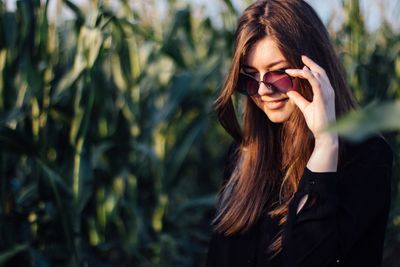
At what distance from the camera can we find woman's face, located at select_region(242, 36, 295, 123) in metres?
1.11

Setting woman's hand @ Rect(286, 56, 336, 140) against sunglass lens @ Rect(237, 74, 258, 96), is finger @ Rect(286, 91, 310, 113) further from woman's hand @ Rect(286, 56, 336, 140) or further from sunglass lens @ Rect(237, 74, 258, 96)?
sunglass lens @ Rect(237, 74, 258, 96)

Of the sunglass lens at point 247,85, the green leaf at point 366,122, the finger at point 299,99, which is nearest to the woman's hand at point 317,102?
the finger at point 299,99

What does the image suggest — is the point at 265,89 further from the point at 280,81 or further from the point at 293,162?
the point at 293,162

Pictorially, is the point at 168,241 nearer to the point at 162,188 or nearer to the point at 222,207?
the point at 162,188

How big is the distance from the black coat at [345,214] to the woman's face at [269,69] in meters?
0.13

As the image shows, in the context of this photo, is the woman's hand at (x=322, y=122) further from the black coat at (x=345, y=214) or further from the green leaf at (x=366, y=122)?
the green leaf at (x=366, y=122)

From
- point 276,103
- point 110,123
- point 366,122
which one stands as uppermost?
point 366,122

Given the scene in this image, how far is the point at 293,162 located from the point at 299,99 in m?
0.17

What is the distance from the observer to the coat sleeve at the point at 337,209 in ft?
3.27

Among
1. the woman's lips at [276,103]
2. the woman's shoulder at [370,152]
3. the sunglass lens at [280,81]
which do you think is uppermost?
the sunglass lens at [280,81]

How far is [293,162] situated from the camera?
3.84 feet

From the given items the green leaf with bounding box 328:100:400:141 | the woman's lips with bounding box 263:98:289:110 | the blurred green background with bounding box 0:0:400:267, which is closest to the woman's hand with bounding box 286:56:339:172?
the woman's lips with bounding box 263:98:289:110

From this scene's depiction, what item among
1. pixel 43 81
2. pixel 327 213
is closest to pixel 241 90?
pixel 327 213

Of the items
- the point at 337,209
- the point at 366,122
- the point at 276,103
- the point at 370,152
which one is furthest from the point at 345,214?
the point at 366,122
